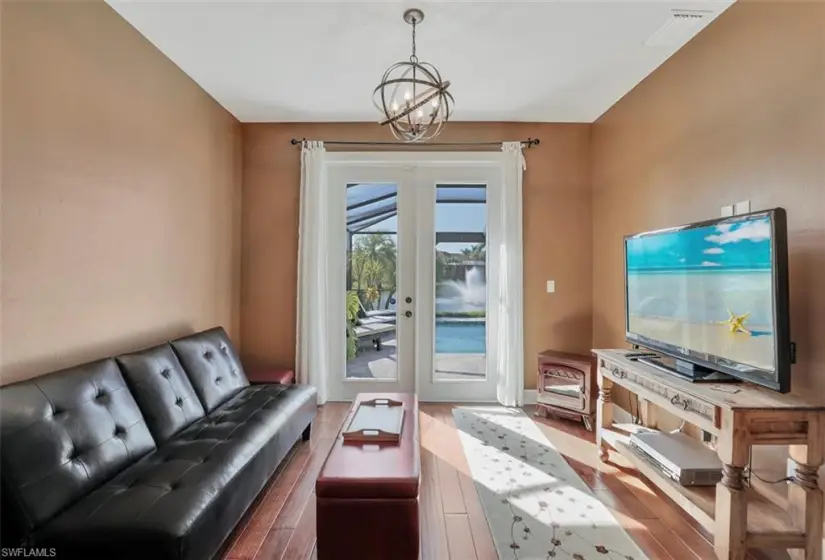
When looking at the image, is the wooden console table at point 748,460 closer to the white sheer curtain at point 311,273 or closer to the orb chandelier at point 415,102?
the orb chandelier at point 415,102

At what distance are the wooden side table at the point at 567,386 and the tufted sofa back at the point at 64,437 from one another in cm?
294

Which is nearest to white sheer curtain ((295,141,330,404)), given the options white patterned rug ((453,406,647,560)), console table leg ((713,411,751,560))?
white patterned rug ((453,406,647,560))

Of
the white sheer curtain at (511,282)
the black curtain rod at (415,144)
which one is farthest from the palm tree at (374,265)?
the white sheer curtain at (511,282)

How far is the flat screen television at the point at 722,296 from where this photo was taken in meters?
1.64

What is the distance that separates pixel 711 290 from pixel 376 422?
1861mm

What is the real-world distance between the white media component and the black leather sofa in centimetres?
207

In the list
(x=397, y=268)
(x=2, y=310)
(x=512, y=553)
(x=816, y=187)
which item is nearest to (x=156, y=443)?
(x=2, y=310)

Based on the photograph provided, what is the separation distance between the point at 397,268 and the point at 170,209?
2.01m

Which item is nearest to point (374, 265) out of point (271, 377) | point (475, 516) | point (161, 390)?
point (271, 377)

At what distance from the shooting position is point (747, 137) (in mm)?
2094

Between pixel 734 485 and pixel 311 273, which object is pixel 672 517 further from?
pixel 311 273

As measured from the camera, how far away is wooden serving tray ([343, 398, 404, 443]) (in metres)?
2.06

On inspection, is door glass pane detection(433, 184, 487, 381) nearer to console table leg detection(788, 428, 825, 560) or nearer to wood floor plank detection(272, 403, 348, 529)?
wood floor plank detection(272, 403, 348, 529)

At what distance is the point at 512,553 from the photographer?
1.85m
